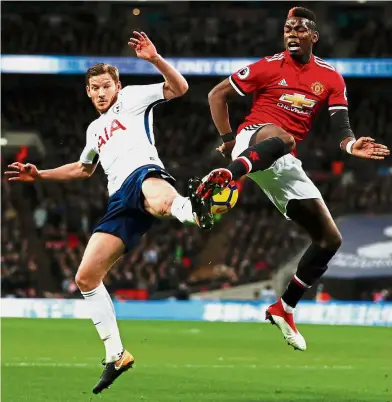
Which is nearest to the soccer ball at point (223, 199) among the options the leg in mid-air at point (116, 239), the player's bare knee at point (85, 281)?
the leg in mid-air at point (116, 239)

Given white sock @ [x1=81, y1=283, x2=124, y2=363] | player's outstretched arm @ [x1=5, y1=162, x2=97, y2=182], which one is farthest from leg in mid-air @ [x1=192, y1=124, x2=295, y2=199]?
white sock @ [x1=81, y1=283, x2=124, y2=363]

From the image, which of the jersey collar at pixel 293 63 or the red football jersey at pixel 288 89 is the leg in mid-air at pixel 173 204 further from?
the jersey collar at pixel 293 63

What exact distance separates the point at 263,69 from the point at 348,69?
1444 centimetres

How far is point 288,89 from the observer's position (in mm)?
8445

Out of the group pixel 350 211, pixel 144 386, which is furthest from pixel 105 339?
pixel 350 211

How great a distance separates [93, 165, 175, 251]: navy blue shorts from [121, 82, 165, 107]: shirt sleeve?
0.65 meters

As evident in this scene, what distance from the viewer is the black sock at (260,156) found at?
24.9ft

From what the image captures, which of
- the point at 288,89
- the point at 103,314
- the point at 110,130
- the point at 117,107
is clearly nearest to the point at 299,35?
the point at 288,89

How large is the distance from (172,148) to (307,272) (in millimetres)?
16796

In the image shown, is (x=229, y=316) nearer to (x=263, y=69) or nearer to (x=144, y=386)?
(x=144, y=386)

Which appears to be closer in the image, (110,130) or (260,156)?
(260,156)

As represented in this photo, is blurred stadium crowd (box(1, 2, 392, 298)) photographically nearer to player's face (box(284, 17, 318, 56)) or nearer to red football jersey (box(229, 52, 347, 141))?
red football jersey (box(229, 52, 347, 141))

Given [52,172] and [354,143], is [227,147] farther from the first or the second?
[52,172]

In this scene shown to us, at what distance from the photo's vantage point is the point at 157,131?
26.0 meters
